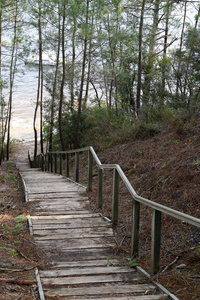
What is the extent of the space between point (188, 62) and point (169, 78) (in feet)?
4.12

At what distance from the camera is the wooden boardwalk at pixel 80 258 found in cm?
307

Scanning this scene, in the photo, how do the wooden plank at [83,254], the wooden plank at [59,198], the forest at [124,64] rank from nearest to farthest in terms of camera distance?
the wooden plank at [83,254] < the wooden plank at [59,198] < the forest at [124,64]

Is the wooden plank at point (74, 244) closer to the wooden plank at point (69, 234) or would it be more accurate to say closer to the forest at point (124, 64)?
the wooden plank at point (69, 234)

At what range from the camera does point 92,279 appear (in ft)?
11.0

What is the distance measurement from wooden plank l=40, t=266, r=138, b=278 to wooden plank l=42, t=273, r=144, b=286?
9cm

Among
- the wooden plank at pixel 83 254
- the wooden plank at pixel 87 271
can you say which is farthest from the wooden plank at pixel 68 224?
the wooden plank at pixel 87 271

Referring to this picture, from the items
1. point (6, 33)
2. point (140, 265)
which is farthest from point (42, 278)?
point (6, 33)

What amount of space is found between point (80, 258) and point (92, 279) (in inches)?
24.5

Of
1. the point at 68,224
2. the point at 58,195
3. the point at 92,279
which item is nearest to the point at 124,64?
the point at 58,195

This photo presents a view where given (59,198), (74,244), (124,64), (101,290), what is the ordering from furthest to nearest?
(124,64), (59,198), (74,244), (101,290)

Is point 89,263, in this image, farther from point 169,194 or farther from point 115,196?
point 169,194

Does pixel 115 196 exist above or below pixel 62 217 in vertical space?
above

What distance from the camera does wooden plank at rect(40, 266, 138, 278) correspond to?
3445 millimetres

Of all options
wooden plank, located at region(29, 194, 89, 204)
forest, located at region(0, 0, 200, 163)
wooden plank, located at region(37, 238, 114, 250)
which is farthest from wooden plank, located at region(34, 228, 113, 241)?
forest, located at region(0, 0, 200, 163)
